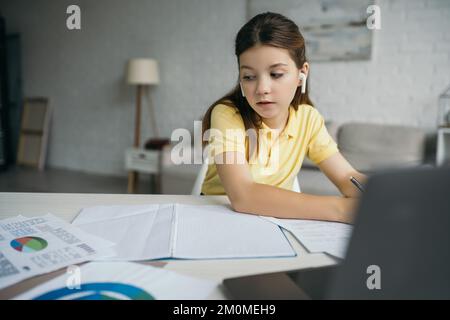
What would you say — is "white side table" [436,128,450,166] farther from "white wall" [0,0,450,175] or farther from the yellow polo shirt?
the yellow polo shirt

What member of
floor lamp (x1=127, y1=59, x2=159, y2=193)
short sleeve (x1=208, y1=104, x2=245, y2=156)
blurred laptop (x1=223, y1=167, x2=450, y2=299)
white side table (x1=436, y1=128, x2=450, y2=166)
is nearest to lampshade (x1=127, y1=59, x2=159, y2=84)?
floor lamp (x1=127, y1=59, x2=159, y2=193)

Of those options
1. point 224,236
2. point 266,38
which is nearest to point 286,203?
point 224,236

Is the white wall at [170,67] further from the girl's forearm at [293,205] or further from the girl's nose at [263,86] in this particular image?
the girl's forearm at [293,205]

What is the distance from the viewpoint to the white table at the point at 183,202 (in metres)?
0.49

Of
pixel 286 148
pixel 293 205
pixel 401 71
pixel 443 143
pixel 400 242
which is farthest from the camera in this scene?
pixel 401 71

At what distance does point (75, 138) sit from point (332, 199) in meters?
4.19

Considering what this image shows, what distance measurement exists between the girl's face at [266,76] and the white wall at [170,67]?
0.88 metres

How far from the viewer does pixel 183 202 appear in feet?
2.82

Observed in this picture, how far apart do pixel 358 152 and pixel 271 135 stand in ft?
5.28

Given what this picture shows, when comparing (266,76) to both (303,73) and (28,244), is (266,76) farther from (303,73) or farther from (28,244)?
(28,244)

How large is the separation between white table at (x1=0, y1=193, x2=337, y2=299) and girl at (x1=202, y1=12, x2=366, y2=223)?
108 millimetres

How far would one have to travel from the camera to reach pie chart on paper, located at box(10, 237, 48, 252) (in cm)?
54

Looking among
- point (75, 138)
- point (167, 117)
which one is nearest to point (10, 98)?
point (75, 138)

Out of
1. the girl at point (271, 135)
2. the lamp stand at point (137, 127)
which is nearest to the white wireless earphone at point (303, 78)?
the girl at point (271, 135)
